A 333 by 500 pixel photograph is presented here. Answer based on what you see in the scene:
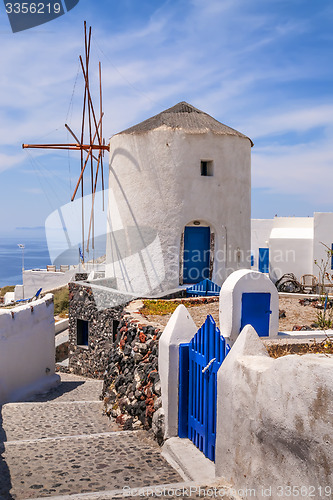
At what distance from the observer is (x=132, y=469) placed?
16.3 feet

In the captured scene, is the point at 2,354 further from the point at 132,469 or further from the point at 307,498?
the point at 307,498

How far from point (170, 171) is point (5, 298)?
87.9 ft

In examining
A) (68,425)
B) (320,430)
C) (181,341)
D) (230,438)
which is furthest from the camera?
(68,425)

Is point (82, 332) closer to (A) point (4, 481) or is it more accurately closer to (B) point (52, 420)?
(B) point (52, 420)

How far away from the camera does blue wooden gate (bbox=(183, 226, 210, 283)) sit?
49.4 feet

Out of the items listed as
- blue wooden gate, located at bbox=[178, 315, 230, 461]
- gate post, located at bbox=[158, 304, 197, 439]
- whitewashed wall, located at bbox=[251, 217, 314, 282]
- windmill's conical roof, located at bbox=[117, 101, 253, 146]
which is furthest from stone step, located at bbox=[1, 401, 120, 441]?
whitewashed wall, located at bbox=[251, 217, 314, 282]

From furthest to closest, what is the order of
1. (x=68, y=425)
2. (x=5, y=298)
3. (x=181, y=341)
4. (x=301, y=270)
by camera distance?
(x=5, y=298)
(x=301, y=270)
(x=68, y=425)
(x=181, y=341)

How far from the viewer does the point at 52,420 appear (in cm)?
743

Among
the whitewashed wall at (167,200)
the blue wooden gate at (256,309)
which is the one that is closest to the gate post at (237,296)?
the blue wooden gate at (256,309)

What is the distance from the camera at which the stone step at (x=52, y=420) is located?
6734 mm

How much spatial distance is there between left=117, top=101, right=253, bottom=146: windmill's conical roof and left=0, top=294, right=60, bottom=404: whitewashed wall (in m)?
6.31

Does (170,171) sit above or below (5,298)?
above

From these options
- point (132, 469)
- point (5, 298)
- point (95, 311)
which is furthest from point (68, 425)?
point (5, 298)

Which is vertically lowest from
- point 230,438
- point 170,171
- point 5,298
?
point 5,298
